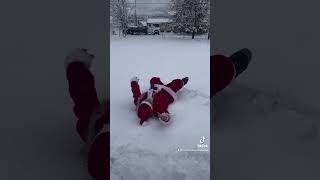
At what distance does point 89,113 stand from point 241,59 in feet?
2.53

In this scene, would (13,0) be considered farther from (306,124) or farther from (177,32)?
(306,124)

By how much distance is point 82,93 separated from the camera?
255cm

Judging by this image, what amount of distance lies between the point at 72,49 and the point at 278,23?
1.00m

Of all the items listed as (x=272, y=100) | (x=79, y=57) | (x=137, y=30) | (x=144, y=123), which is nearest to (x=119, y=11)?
(x=137, y=30)

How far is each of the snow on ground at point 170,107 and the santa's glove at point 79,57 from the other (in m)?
0.11

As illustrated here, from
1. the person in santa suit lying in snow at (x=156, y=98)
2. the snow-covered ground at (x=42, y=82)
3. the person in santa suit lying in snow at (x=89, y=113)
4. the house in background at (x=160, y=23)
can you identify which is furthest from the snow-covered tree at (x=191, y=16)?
the person in santa suit lying in snow at (x=89, y=113)

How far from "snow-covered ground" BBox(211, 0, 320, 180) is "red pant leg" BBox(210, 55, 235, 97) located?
4cm

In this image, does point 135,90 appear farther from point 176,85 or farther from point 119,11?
point 119,11

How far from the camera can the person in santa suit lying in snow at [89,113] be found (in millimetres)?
2531

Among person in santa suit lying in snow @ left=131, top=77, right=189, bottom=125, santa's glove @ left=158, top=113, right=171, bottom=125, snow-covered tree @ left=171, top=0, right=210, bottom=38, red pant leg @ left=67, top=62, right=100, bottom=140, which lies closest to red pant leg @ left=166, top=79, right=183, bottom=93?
person in santa suit lying in snow @ left=131, top=77, right=189, bottom=125

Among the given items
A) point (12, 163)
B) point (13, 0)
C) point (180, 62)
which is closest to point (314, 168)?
point (180, 62)

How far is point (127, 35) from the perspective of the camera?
8.32ft

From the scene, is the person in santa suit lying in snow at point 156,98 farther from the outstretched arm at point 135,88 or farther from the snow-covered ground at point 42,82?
the snow-covered ground at point 42,82

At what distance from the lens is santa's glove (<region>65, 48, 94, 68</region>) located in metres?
2.53
